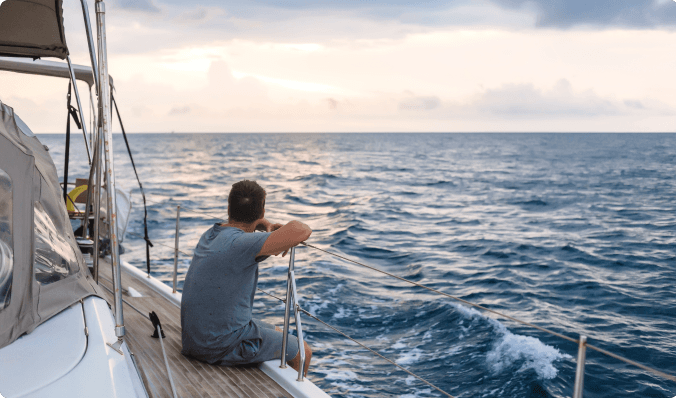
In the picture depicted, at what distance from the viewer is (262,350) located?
10.1ft

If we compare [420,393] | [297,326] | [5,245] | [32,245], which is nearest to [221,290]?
[297,326]

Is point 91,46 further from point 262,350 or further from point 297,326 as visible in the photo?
point 262,350

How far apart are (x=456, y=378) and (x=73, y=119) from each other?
4177mm

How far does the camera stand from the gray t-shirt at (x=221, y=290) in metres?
2.83

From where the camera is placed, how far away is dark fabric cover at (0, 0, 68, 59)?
10.6 ft

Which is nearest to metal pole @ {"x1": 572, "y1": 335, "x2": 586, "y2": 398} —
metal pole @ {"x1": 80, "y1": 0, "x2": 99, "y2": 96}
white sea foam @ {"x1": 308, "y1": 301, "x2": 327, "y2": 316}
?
metal pole @ {"x1": 80, "y1": 0, "x2": 99, "y2": 96}

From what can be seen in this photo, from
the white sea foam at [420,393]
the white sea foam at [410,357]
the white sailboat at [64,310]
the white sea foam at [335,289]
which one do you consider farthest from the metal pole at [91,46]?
the white sea foam at [335,289]

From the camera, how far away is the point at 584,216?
16656mm

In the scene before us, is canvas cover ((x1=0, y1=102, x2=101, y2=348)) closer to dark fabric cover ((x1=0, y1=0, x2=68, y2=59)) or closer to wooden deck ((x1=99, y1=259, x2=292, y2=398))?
wooden deck ((x1=99, y1=259, x2=292, y2=398))

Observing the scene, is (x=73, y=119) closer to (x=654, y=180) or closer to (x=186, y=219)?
(x=186, y=219)

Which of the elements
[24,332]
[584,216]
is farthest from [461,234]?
[24,332]

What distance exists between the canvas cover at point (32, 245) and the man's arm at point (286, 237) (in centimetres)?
92

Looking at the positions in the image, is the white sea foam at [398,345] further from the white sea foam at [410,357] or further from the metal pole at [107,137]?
the metal pole at [107,137]

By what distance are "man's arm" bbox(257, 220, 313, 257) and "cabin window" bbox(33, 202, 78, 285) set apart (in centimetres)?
97
